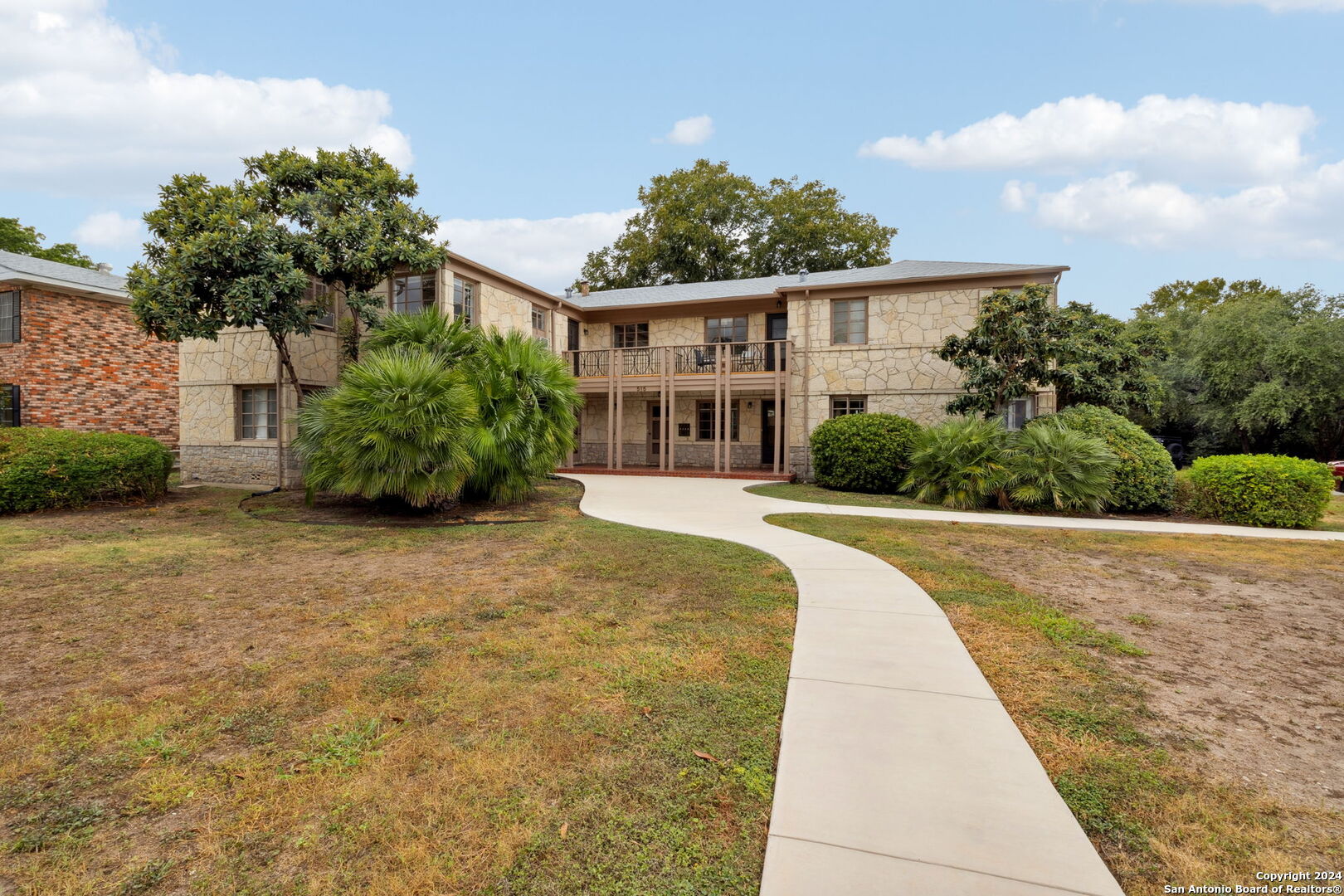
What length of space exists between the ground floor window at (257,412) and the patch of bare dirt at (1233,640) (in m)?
15.5

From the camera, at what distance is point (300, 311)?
12016mm

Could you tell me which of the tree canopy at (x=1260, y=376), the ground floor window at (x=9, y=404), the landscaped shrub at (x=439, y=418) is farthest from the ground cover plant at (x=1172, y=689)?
the ground floor window at (x=9, y=404)

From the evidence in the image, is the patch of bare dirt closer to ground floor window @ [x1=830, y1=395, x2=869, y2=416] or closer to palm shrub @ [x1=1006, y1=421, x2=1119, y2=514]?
palm shrub @ [x1=1006, y1=421, x2=1119, y2=514]

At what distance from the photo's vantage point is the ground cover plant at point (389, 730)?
2174 mm

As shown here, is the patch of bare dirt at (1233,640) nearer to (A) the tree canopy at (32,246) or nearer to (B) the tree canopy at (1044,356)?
(B) the tree canopy at (1044,356)

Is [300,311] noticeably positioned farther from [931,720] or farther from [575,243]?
[575,243]

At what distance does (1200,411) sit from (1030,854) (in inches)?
1064

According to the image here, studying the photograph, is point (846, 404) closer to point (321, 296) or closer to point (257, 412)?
point (321, 296)

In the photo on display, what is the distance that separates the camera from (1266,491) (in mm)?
10047

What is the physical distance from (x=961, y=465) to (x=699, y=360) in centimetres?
991

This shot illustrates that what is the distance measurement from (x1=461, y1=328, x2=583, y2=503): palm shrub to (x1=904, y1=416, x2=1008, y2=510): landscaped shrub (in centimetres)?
757

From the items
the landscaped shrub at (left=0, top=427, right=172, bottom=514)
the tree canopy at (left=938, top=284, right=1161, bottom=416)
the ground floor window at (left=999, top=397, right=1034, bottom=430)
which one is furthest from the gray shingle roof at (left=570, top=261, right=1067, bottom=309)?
the landscaped shrub at (left=0, top=427, right=172, bottom=514)

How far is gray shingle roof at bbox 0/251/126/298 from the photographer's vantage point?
15.7 metres

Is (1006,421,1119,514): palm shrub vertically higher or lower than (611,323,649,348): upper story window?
lower
